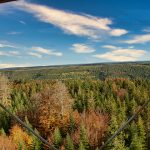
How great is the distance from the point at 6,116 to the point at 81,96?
29.6 meters

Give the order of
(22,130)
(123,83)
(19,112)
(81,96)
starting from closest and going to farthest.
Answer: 1. (22,130)
2. (19,112)
3. (81,96)
4. (123,83)

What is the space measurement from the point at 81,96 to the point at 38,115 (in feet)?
92.9

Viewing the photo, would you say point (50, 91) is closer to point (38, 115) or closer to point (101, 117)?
point (38, 115)

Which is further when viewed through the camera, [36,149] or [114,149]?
[36,149]

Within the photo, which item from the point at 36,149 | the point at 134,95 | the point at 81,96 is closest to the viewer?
the point at 36,149

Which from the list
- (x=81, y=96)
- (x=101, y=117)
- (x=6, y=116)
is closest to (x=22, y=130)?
(x=6, y=116)

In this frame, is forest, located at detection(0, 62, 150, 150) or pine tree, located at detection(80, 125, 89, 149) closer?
forest, located at detection(0, 62, 150, 150)

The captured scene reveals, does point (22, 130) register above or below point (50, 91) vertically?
below

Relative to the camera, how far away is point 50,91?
68.2 metres

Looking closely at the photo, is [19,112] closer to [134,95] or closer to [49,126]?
[49,126]

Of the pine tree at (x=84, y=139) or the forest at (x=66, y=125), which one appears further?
the pine tree at (x=84, y=139)

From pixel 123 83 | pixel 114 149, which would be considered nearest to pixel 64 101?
pixel 114 149

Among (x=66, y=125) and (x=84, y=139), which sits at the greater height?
(x=66, y=125)

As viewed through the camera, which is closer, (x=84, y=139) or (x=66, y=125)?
(x=84, y=139)
